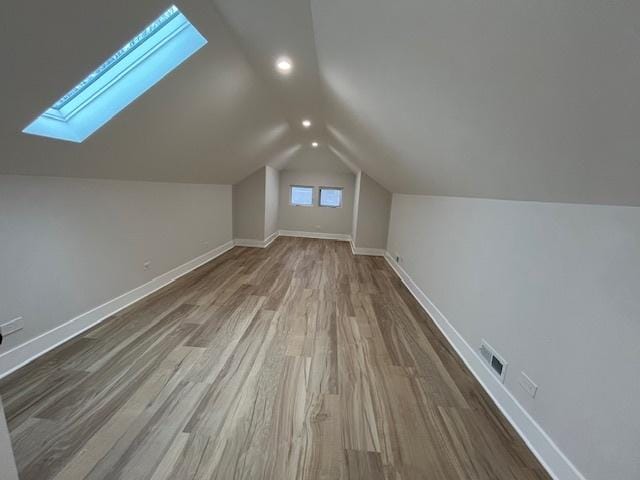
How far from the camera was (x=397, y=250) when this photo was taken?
5.09 meters

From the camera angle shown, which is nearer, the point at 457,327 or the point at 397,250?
the point at 457,327

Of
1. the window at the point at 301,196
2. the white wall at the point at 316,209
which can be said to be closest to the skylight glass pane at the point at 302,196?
the window at the point at 301,196

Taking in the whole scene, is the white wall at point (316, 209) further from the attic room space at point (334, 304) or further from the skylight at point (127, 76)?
the skylight at point (127, 76)

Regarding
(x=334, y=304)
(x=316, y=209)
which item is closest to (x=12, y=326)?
(x=334, y=304)

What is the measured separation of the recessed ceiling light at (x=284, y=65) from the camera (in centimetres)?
212

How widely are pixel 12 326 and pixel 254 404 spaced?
173cm

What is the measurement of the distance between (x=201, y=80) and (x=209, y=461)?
2.47 meters

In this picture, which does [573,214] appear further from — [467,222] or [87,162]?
[87,162]

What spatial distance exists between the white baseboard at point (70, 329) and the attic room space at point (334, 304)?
0.06ft

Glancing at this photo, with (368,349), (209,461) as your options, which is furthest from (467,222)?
(209,461)

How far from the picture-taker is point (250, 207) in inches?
238

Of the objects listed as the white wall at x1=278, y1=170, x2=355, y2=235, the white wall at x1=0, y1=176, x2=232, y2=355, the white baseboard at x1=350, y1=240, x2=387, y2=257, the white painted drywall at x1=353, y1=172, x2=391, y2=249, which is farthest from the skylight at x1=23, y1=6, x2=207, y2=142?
the white wall at x1=278, y1=170, x2=355, y2=235

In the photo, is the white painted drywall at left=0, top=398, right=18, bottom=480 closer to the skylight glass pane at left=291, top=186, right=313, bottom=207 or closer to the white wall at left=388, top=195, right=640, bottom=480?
the white wall at left=388, top=195, right=640, bottom=480

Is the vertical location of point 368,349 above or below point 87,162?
below
